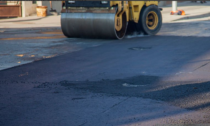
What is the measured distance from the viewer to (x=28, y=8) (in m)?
29.8

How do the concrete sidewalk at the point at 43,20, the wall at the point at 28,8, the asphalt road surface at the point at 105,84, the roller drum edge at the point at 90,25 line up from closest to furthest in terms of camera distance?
the asphalt road surface at the point at 105,84, the roller drum edge at the point at 90,25, the concrete sidewalk at the point at 43,20, the wall at the point at 28,8

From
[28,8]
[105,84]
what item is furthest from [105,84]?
[28,8]

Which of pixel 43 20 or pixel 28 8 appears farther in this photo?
pixel 28 8

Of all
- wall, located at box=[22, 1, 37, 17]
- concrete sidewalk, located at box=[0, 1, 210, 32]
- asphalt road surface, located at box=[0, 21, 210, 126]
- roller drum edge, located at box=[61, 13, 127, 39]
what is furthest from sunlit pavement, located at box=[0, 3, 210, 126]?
wall, located at box=[22, 1, 37, 17]

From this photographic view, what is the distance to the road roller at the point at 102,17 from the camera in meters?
14.4

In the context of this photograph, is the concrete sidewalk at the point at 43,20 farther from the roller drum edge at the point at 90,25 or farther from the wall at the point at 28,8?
the roller drum edge at the point at 90,25

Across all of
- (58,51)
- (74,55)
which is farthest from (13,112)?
(58,51)

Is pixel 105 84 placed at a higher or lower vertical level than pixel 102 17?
lower

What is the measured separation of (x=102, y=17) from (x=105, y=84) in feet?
23.6

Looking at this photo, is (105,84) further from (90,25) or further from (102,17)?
(90,25)

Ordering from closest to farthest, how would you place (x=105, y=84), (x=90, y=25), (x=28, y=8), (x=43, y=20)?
(x=105, y=84) → (x=90, y=25) → (x=43, y=20) → (x=28, y=8)

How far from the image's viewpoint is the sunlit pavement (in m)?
5.52

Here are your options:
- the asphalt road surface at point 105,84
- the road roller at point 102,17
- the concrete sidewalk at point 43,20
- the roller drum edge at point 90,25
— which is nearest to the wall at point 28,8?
the concrete sidewalk at point 43,20

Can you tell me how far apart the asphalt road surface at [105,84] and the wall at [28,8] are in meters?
16.5
